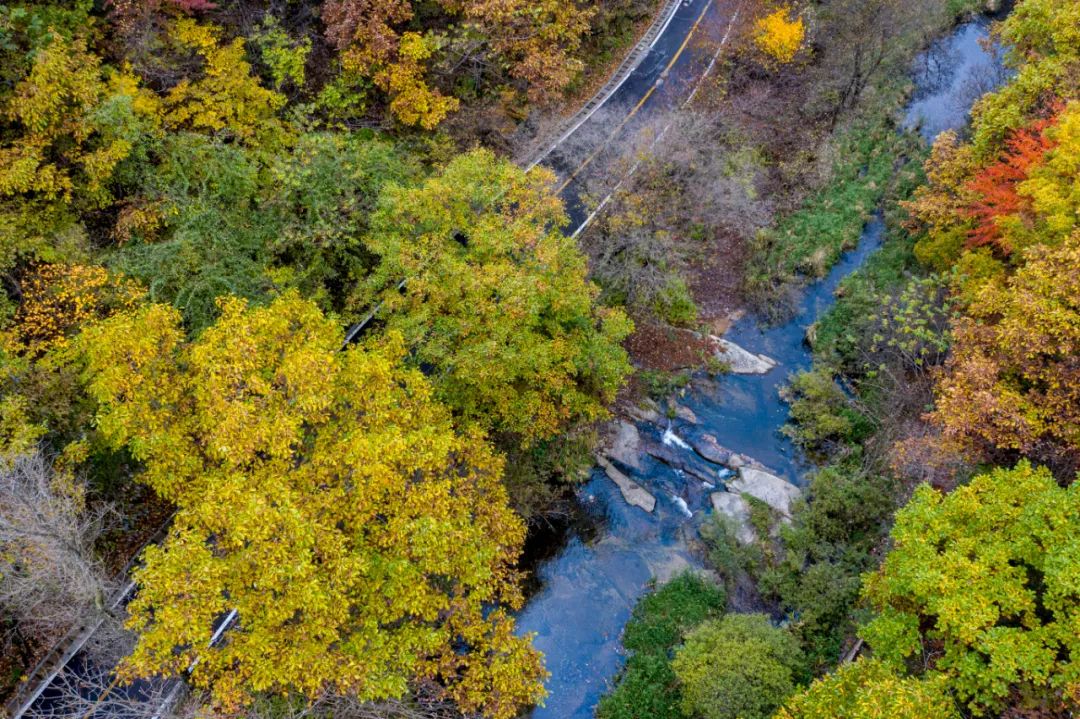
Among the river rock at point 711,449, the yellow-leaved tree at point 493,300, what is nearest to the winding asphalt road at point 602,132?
the yellow-leaved tree at point 493,300

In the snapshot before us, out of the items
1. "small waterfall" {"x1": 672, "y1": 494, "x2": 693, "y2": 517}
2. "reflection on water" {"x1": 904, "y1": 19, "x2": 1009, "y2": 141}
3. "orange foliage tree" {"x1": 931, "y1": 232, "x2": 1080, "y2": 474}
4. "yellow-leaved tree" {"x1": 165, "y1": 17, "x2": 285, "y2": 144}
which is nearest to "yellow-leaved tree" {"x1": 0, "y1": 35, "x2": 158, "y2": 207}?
"yellow-leaved tree" {"x1": 165, "y1": 17, "x2": 285, "y2": 144}

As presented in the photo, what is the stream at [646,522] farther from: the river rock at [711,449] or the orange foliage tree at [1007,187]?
the orange foliage tree at [1007,187]

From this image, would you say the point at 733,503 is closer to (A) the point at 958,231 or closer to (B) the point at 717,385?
(B) the point at 717,385

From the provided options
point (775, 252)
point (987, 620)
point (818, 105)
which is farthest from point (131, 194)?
point (818, 105)

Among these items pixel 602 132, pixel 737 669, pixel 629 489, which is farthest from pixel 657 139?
pixel 737 669

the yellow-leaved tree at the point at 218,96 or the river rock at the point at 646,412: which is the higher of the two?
the yellow-leaved tree at the point at 218,96

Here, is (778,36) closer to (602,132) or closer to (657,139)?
(657,139)

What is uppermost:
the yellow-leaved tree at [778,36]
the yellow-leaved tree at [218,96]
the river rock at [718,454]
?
the yellow-leaved tree at [218,96]

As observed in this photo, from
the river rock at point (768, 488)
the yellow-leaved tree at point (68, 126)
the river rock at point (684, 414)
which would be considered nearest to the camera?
the yellow-leaved tree at point (68, 126)
